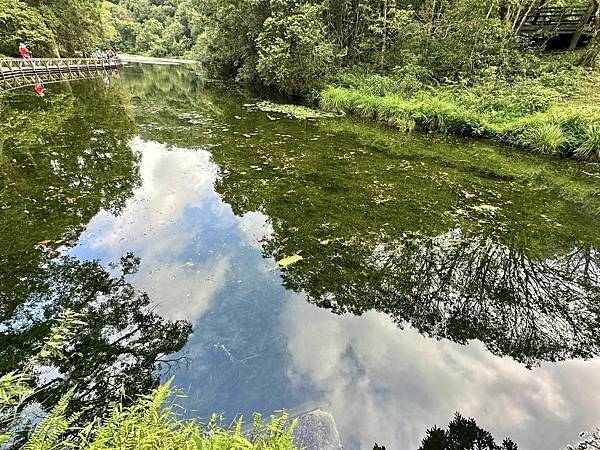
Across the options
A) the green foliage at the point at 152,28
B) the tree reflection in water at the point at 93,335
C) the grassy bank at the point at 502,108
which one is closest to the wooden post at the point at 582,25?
the grassy bank at the point at 502,108

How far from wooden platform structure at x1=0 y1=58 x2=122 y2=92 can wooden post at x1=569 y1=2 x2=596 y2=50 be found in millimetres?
26215

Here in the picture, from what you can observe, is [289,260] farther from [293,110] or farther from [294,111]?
[293,110]

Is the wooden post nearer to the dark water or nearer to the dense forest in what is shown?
the dense forest

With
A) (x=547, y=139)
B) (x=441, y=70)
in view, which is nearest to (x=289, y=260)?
(x=547, y=139)

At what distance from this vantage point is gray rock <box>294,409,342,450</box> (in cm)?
230

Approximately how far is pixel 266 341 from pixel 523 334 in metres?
2.65

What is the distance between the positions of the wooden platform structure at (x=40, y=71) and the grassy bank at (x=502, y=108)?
661 inches

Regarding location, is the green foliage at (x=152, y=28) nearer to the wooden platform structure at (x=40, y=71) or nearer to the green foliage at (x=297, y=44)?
the wooden platform structure at (x=40, y=71)

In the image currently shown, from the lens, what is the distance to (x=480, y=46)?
1313 cm

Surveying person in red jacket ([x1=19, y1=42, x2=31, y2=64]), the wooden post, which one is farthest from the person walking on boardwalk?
the wooden post

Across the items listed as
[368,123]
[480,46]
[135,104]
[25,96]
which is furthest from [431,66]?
[25,96]

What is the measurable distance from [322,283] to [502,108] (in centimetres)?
1020

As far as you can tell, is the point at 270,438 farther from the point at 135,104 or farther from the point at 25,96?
the point at 25,96

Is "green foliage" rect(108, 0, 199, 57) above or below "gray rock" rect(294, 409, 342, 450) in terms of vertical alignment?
below
